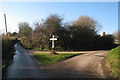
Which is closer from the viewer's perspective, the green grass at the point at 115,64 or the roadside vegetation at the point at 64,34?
the green grass at the point at 115,64

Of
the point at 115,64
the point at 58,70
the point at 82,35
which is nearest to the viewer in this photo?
the point at 115,64

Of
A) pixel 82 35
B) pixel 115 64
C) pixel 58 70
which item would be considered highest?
pixel 82 35

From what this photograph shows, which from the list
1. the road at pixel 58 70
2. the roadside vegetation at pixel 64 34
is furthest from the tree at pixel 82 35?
the road at pixel 58 70

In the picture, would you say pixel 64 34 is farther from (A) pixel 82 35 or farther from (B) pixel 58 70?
(B) pixel 58 70

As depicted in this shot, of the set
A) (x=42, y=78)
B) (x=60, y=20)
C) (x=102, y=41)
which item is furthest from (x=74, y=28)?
(x=42, y=78)

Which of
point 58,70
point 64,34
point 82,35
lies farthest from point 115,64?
point 82,35

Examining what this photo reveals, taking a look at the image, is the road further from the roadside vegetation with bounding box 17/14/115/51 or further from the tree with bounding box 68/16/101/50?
the tree with bounding box 68/16/101/50

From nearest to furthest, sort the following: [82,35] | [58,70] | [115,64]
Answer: [115,64], [58,70], [82,35]

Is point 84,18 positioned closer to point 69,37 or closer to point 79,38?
point 79,38

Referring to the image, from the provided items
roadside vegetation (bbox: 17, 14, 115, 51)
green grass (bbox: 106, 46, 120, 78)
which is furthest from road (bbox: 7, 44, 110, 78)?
roadside vegetation (bbox: 17, 14, 115, 51)

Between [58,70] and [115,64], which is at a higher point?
[115,64]

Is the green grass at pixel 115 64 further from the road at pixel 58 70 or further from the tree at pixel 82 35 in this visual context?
the tree at pixel 82 35

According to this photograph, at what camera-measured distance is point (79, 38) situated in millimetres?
19812

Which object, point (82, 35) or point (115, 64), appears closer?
point (115, 64)
